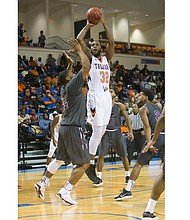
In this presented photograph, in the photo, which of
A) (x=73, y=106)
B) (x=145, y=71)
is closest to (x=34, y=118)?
(x=73, y=106)

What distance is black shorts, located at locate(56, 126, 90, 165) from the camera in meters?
5.73

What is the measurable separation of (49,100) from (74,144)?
10.8 metres

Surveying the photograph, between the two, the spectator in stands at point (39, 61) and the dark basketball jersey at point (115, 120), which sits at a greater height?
the spectator in stands at point (39, 61)

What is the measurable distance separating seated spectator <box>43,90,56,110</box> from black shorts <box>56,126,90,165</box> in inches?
399

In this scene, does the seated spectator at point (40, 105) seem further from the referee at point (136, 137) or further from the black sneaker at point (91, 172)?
the black sneaker at point (91, 172)

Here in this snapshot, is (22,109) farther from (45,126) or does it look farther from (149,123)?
(149,123)

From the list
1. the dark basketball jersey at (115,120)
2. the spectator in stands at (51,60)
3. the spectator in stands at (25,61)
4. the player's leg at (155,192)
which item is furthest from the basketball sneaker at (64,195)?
the spectator in stands at (51,60)

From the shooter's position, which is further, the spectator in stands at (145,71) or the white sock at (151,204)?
the spectator in stands at (145,71)

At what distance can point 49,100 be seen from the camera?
1645 centimetres

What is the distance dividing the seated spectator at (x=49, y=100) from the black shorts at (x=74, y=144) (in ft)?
33.3

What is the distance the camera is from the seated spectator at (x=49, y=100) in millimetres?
16073

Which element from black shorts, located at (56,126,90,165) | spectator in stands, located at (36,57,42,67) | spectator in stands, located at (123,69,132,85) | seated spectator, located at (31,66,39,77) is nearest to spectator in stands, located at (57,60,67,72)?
spectator in stands, located at (36,57,42,67)

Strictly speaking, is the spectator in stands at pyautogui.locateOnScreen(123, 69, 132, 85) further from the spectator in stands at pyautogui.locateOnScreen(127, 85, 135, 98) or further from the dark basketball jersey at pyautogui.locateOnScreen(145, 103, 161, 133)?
the dark basketball jersey at pyautogui.locateOnScreen(145, 103, 161, 133)
